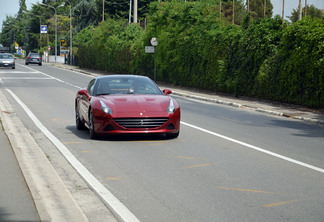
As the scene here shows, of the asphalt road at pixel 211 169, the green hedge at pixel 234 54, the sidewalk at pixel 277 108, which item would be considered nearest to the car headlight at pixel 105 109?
the asphalt road at pixel 211 169

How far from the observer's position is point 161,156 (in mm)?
9383

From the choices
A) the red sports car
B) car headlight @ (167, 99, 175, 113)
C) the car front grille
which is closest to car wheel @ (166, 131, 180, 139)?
the red sports car

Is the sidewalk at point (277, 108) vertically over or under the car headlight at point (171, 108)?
under

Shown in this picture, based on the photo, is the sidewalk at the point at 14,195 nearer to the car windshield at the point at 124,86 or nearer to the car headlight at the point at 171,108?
the car headlight at the point at 171,108

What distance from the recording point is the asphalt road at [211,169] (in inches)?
237

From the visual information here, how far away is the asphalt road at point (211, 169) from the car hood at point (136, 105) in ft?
1.91

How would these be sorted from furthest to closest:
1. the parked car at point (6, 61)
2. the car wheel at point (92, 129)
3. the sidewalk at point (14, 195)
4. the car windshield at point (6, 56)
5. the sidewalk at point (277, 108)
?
the car windshield at point (6, 56) < the parked car at point (6, 61) < the sidewalk at point (277, 108) < the car wheel at point (92, 129) < the sidewalk at point (14, 195)

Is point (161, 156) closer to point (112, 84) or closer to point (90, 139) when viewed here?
point (90, 139)

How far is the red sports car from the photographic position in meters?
10.9

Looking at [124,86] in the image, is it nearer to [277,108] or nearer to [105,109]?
[105,109]

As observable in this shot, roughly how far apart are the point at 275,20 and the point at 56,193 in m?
18.2

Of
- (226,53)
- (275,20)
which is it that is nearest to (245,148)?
(275,20)

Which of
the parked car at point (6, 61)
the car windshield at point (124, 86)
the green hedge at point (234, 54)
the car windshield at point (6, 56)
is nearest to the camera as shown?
the car windshield at point (124, 86)

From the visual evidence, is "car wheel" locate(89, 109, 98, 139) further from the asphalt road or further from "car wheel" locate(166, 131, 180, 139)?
"car wheel" locate(166, 131, 180, 139)
